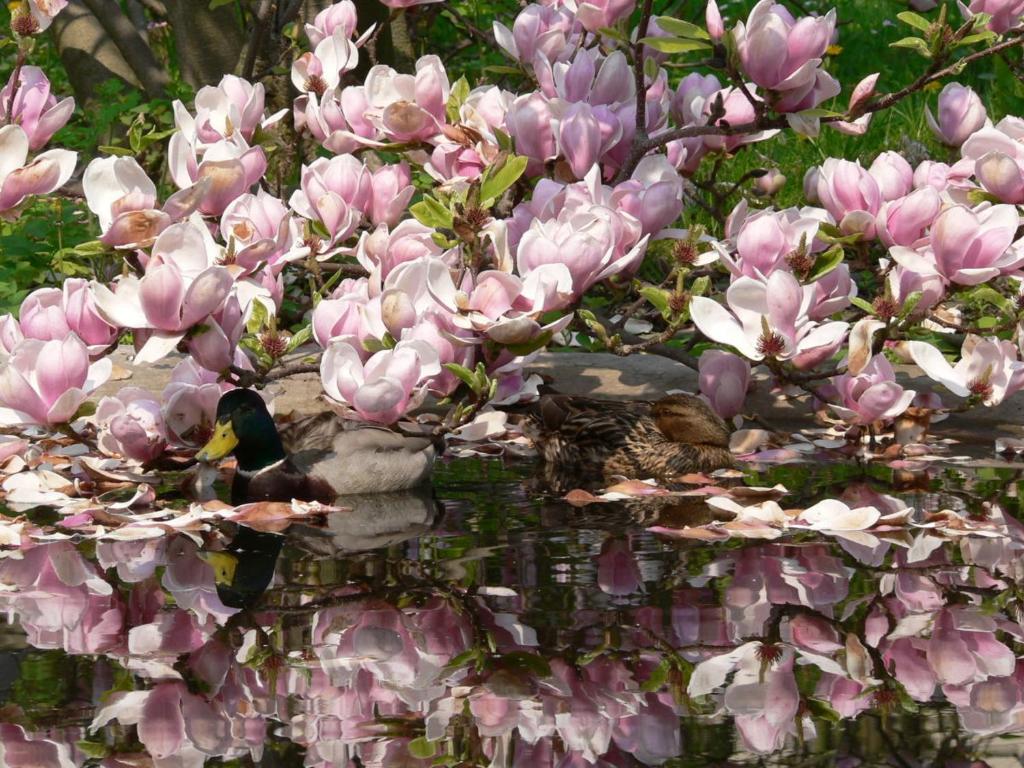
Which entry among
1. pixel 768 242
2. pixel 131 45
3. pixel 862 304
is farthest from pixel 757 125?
pixel 131 45

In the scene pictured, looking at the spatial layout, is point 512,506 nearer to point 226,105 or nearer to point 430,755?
point 226,105

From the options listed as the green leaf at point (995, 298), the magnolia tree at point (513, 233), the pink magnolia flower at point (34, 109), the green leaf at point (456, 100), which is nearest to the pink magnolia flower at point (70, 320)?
the magnolia tree at point (513, 233)

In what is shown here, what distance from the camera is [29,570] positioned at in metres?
3.41

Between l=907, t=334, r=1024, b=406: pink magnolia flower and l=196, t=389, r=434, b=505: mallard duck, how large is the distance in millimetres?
1439

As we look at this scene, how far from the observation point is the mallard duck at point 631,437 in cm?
496

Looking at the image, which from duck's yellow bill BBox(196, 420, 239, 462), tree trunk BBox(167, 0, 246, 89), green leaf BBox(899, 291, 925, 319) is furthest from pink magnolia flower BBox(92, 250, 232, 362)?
tree trunk BBox(167, 0, 246, 89)

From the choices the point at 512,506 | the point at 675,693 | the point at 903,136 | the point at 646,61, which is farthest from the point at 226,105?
the point at 903,136

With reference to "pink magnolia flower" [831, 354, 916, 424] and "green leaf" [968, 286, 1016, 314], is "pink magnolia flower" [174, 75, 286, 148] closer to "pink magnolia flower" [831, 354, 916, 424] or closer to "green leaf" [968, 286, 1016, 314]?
"pink magnolia flower" [831, 354, 916, 424]

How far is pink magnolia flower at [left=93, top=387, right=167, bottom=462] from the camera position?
440 cm

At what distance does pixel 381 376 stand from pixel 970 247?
1.57m

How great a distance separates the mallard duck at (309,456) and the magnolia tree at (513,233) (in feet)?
0.50

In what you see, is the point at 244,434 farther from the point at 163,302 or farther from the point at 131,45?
the point at 131,45

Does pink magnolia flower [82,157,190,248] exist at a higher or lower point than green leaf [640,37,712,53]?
lower

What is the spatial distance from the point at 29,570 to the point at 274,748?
145 cm
